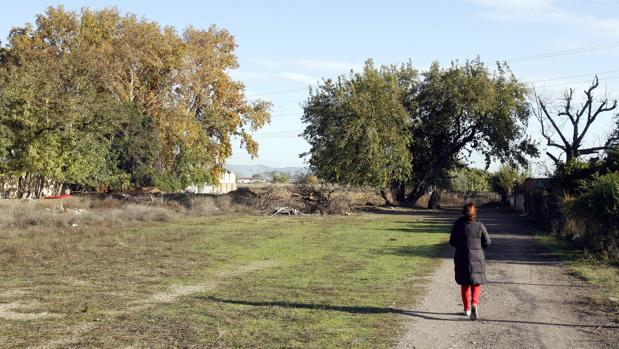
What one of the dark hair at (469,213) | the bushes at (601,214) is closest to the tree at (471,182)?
the bushes at (601,214)

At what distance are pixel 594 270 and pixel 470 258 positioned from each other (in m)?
7.15

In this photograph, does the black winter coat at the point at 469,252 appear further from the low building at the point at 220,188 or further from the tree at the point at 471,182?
the tree at the point at 471,182

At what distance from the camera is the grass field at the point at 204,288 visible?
8.75m

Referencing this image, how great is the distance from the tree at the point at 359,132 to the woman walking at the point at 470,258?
3367cm

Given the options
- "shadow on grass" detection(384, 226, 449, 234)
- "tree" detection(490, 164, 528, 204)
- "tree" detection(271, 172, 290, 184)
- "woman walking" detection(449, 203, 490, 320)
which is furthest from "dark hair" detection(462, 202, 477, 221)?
"tree" detection(490, 164, 528, 204)

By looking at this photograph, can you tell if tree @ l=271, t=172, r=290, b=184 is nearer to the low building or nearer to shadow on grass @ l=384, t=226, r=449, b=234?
the low building

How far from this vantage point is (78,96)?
1631 inches

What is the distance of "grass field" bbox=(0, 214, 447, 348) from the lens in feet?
28.7

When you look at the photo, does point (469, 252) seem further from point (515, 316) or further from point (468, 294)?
point (515, 316)

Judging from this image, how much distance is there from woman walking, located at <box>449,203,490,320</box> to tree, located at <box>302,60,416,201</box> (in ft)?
110

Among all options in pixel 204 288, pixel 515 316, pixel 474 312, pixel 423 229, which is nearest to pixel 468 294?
pixel 474 312

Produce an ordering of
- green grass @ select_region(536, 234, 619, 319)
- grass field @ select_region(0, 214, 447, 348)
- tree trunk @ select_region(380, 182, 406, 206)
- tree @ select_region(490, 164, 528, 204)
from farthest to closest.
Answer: tree @ select_region(490, 164, 528, 204) → tree trunk @ select_region(380, 182, 406, 206) → green grass @ select_region(536, 234, 619, 319) → grass field @ select_region(0, 214, 447, 348)

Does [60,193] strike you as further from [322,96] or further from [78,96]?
[322,96]

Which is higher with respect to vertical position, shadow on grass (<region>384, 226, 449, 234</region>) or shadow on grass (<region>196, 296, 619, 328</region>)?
shadow on grass (<region>384, 226, 449, 234</region>)
